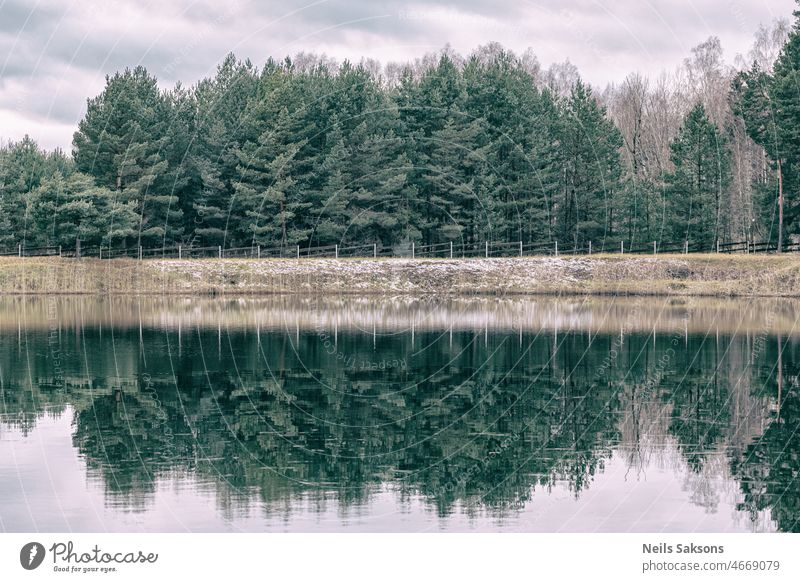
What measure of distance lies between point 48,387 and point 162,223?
212ft

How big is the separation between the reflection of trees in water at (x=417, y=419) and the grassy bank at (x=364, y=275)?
41.4m

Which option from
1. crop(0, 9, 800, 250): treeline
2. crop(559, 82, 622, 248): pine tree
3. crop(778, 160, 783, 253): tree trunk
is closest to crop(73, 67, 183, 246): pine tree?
crop(0, 9, 800, 250): treeline

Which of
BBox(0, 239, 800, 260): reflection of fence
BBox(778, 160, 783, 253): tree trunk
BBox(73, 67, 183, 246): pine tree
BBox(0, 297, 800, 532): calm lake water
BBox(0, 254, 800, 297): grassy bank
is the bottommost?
BBox(0, 297, 800, 532): calm lake water

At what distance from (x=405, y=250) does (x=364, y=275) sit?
1104 centimetres

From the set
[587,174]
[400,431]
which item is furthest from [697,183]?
[400,431]

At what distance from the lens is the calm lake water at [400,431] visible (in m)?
18.6

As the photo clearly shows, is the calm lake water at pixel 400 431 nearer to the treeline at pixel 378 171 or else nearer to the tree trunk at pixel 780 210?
the tree trunk at pixel 780 210

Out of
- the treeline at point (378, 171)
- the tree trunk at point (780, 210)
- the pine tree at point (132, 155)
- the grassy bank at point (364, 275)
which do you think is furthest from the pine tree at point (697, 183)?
the pine tree at point (132, 155)

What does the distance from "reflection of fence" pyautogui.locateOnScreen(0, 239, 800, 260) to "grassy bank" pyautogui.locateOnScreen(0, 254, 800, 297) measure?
3273 millimetres

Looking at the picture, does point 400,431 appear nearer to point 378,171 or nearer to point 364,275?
point 364,275

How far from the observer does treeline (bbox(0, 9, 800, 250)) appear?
3565 inches

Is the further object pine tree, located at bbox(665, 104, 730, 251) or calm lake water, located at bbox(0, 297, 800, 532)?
pine tree, located at bbox(665, 104, 730, 251)

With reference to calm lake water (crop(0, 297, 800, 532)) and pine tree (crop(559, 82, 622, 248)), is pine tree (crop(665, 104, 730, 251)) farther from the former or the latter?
calm lake water (crop(0, 297, 800, 532))

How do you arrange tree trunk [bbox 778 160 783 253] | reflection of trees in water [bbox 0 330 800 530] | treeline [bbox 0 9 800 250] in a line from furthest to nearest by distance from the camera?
treeline [bbox 0 9 800 250]
tree trunk [bbox 778 160 783 253]
reflection of trees in water [bbox 0 330 800 530]
